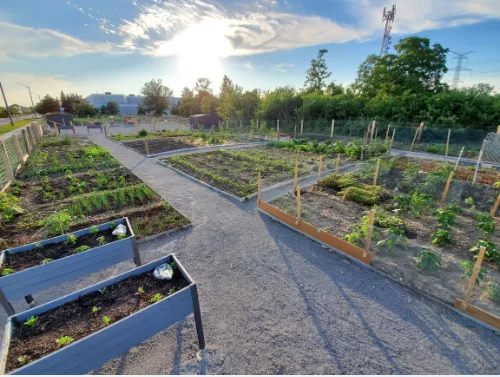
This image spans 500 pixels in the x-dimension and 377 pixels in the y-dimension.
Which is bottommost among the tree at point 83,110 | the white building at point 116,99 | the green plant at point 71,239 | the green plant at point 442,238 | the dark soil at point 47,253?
the green plant at point 442,238

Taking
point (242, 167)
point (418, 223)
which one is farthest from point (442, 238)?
point (242, 167)

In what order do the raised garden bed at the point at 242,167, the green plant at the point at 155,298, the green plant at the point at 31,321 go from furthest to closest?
the raised garden bed at the point at 242,167, the green plant at the point at 155,298, the green plant at the point at 31,321

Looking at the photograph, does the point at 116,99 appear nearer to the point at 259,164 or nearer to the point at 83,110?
the point at 83,110

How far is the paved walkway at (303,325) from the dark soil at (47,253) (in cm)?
89

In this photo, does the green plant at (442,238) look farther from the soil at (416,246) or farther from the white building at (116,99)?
the white building at (116,99)

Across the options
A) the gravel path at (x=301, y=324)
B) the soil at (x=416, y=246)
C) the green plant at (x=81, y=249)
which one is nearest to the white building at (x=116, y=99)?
the soil at (x=416, y=246)

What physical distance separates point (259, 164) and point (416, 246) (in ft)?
20.8

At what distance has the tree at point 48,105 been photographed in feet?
128

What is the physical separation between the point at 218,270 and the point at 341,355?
6.54 feet

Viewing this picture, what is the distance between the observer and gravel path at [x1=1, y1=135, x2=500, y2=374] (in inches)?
→ 90.4

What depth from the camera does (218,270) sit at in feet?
12.0

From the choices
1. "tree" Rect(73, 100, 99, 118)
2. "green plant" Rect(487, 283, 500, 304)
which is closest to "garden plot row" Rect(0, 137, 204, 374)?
"green plant" Rect(487, 283, 500, 304)

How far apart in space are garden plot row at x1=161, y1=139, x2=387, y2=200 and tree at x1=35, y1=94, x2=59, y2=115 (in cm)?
4353

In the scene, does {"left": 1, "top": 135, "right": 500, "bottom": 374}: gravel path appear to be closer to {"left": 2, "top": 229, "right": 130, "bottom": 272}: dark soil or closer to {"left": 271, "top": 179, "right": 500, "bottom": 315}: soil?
{"left": 271, "top": 179, "right": 500, "bottom": 315}: soil
